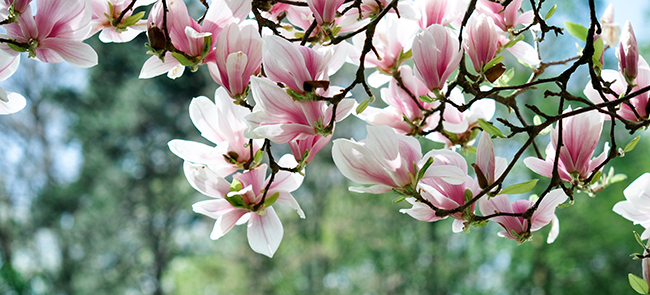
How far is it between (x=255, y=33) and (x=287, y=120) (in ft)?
0.21

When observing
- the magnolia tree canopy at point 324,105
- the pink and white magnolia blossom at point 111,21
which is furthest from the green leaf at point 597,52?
the pink and white magnolia blossom at point 111,21

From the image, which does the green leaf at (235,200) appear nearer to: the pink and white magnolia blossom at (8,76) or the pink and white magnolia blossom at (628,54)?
the pink and white magnolia blossom at (8,76)

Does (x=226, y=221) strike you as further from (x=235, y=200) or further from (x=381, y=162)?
(x=381, y=162)

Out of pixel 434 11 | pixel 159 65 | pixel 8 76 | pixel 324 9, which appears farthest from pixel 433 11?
pixel 8 76

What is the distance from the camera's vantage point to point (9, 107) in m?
0.35

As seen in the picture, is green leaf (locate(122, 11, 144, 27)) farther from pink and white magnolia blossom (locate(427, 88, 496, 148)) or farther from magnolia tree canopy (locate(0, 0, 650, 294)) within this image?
pink and white magnolia blossom (locate(427, 88, 496, 148))

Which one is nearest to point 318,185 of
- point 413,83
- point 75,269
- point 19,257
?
point 75,269

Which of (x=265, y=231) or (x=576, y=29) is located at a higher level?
(x=576, y=29)

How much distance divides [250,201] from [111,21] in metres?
0.19

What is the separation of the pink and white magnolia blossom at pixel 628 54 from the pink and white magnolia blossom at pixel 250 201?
0.23 metres

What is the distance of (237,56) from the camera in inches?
12.0

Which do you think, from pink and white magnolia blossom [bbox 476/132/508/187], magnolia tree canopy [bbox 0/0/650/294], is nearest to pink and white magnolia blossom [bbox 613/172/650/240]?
magnolia tree canopy [bbox 0/0/650/294]

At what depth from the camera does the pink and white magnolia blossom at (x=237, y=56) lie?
0.31 metres

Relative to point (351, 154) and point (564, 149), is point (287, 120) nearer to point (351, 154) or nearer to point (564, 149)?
point (351, 154)
